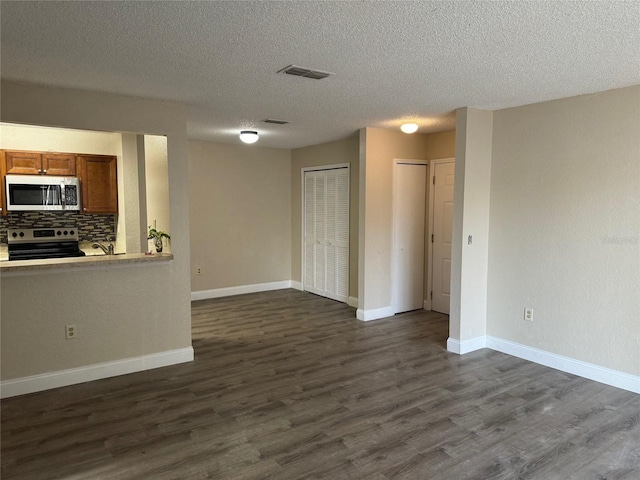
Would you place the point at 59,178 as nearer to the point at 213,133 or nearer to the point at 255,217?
the point at 213,133

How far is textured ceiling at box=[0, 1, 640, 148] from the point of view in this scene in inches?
81.4

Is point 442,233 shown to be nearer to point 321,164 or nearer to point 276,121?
point 321,164

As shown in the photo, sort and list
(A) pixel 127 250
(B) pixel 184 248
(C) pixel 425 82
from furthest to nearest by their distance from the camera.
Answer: (A) pixel 127 250
(B) pixel 184 248
(C) pixel 425 82

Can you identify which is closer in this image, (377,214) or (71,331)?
(71,331)

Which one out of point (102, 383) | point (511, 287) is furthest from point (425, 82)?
point (102, 383)

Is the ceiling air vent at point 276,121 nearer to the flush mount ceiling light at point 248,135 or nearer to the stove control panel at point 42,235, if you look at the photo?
the flush mount ceiling light at point 248,135

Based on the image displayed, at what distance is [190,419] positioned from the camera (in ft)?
9.90

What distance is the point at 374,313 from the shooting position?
18.3ft

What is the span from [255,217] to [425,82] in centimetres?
444

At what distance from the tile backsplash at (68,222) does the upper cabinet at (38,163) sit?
562mm

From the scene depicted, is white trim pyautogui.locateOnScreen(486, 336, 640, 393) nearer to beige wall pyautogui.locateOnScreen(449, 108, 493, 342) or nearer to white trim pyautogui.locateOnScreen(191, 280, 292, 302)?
beige wall pyautogui.locateOnScreen(449, 108, 493, 342)

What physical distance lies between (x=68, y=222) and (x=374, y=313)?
4305 mm

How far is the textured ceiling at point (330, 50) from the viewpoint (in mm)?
2068

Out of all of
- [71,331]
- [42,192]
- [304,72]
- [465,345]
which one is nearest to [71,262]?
[71,331]
